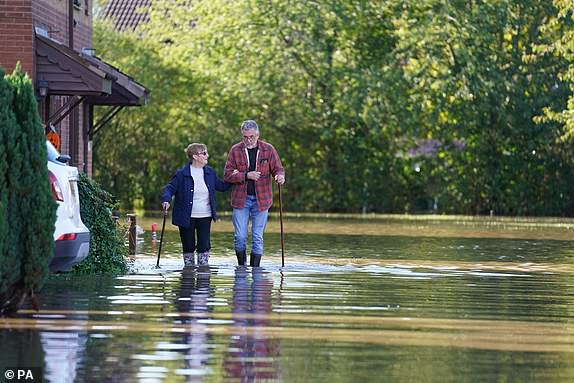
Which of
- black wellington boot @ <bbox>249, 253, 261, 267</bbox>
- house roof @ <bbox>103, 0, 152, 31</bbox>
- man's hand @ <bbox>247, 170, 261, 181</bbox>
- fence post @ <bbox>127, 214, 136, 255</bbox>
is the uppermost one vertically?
house roof @ <bbox>103, 0, 152, 31</bbox>

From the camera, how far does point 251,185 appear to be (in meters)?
23.3

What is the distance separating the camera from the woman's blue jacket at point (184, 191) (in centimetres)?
2322

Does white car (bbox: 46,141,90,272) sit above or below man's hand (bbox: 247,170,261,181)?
below

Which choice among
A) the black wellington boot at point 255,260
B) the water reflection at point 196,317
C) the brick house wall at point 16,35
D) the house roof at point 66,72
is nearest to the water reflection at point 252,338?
the water reflection at point 196,317

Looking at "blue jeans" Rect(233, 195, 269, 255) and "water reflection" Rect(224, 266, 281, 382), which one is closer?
"water reflection" Rect(224, 266, 281, 382)

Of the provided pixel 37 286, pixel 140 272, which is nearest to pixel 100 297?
pixel 37 286

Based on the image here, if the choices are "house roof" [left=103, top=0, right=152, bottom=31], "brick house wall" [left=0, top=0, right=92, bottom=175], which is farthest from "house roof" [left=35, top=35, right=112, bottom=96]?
"house roof" [left=103, top=0, right=152, bottom=31]

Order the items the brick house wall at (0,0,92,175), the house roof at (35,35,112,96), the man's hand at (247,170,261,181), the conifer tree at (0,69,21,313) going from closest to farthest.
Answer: the conifer tree at (0,69,21,313) < the man's hand at (247,170,261,181) < the house roof at (35,35,112,96) < the brick house wall at (0,0,92,175)

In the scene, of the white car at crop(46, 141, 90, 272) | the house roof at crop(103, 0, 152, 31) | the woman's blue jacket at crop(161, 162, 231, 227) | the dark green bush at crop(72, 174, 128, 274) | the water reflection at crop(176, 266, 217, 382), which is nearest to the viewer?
the water reflection at crop(176, 266, 217, 382)

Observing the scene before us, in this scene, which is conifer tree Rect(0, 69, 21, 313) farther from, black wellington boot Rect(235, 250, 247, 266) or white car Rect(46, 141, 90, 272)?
black wellington boot Rect(235, 250, 247, 266)

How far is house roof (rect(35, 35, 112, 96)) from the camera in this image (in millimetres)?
30234

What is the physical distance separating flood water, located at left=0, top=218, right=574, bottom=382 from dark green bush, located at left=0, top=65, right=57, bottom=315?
1.10ft

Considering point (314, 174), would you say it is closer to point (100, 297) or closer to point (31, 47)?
point (31, 47)

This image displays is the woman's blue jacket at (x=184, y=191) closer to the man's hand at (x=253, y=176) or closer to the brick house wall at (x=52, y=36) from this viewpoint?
the man's hand at (x=253, y=176)
